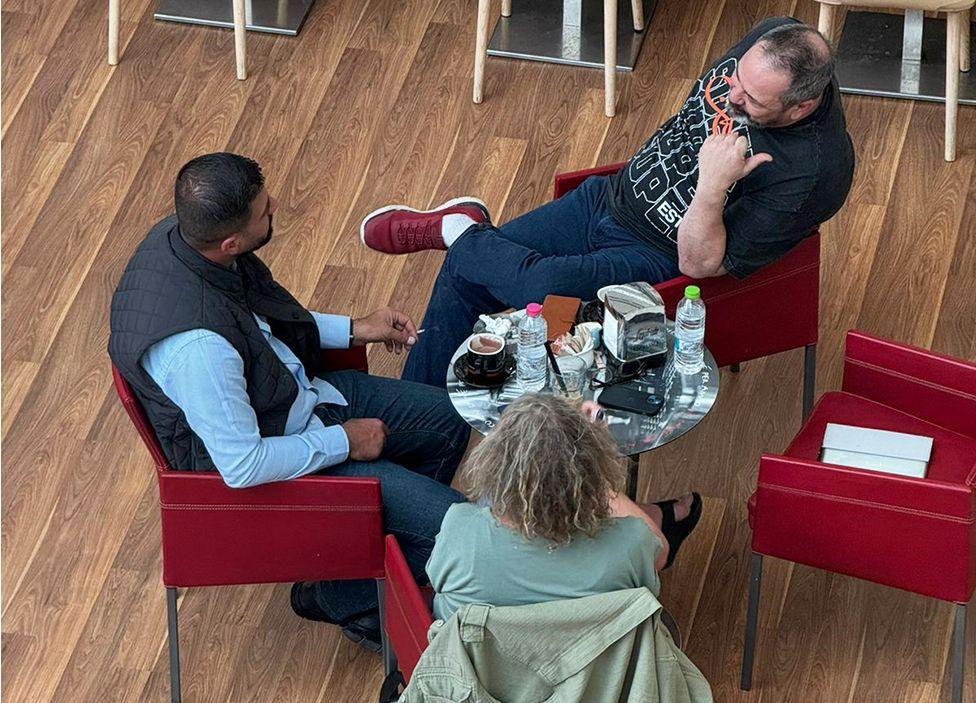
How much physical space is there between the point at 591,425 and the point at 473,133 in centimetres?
235

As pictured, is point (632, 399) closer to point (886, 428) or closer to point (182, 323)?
point (886, 428)

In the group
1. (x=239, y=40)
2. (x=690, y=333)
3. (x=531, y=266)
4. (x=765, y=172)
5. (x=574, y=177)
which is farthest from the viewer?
(x=239, y=40)

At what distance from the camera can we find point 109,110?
4.93m

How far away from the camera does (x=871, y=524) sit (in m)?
2.95

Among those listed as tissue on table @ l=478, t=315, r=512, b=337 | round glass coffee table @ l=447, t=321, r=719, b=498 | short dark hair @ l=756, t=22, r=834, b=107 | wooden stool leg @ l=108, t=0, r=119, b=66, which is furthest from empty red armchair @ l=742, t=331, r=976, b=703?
wooden stool leg @ l=108, t=0, r=119, b=66

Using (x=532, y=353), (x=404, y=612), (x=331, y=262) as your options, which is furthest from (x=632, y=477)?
(x=331, y=262)

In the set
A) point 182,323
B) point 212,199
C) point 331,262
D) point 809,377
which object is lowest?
point 331,262

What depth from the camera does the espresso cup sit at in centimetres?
321

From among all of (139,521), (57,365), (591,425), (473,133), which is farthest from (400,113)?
(591,425)

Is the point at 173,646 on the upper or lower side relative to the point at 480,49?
lower

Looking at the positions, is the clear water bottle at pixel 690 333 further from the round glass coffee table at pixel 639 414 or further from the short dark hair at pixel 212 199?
the short dark hair at pixel 212 199

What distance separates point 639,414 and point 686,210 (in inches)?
25.7

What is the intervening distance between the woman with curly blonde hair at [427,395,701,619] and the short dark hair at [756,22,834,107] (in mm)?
1082

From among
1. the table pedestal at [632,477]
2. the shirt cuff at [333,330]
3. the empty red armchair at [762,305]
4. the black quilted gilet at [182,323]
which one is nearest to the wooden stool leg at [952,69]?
the empty red armchair at [762,305]
